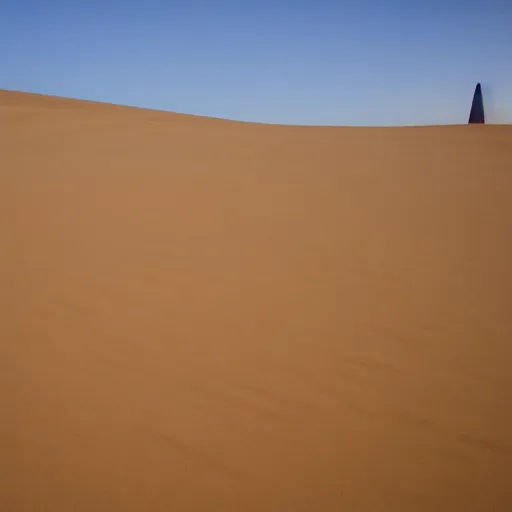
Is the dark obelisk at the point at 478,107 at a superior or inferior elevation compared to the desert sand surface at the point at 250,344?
superior

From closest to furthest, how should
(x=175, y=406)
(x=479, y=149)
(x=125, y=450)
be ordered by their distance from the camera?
(x=125, y=450), (x=175, y=406), (x=479, y=149)

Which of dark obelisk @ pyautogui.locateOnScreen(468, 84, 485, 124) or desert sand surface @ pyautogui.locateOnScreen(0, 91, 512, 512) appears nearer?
desert sand surface @ pyautogui.locateOnScreen(0, 91, 512, 512)

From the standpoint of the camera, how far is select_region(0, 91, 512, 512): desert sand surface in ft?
4.54

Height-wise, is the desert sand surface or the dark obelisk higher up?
the dark obelisk

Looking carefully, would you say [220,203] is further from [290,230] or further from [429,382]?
[429,382]

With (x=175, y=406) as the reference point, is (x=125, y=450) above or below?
below

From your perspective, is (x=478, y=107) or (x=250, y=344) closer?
(x=250, y=344)

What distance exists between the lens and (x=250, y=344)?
2.03m

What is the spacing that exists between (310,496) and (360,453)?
24cm

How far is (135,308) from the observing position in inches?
89.8

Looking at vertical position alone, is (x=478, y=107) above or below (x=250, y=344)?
above

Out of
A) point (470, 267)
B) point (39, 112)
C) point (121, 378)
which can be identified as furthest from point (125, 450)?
point (39, 112)

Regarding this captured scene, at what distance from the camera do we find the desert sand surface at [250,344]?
1384 mm

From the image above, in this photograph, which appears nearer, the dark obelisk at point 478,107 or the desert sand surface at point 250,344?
the desert sand surface at point 250,344
